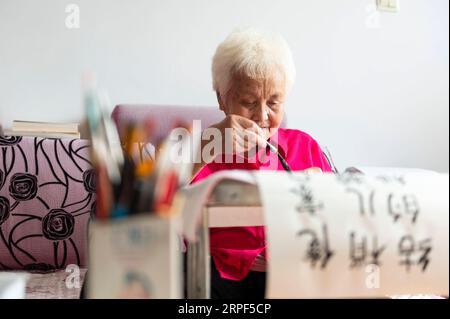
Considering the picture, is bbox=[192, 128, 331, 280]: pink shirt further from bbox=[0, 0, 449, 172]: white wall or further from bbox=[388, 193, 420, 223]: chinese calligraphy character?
bbox=[0, 0, 449, 172]: white wall

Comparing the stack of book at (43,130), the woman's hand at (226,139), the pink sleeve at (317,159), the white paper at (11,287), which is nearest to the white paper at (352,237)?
the white paper at (11,287)

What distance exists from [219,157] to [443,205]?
23.0 inches

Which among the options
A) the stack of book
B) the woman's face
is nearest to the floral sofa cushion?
the stack of book

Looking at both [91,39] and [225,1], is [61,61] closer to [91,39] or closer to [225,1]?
[91,39]

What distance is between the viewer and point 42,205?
4.30 feet

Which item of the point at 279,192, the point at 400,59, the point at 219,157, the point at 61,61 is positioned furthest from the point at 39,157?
the point at 400,59

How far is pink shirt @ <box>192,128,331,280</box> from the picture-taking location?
86 centimetres

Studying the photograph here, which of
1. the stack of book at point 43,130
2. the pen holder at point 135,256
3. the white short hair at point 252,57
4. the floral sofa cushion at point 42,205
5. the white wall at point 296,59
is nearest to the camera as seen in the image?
the pen holder at point 135,256

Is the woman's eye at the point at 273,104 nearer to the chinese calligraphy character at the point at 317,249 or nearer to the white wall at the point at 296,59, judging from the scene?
the chinese calligraphy character at the point at 317,249

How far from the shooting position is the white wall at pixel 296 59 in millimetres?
1658

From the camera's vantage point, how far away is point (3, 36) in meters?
1.63

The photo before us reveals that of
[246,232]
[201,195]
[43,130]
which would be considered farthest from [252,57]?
[43,130]

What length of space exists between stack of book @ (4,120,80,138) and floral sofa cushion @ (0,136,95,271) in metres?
0.10

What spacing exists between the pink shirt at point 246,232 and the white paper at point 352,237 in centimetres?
43
